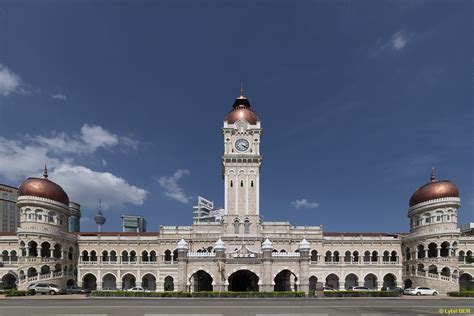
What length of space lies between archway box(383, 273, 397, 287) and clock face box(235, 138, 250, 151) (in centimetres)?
3509

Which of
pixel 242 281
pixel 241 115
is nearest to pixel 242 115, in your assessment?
pixel 241 115

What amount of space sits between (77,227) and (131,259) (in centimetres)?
6387

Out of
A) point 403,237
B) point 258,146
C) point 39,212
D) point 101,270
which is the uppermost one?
point 258,146

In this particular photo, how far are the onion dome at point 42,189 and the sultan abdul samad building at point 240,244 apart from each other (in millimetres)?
170

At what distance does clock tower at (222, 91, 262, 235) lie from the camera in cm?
6969

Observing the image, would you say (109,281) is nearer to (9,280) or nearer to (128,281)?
(128,281)

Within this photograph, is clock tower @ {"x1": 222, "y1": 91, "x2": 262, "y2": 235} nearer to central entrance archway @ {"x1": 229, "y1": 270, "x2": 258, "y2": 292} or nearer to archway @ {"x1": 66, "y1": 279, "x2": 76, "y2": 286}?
central entrance archway @ {"x1": 229, "y1": 270, "x2": 258, "y2": 292}

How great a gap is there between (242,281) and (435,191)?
126ft

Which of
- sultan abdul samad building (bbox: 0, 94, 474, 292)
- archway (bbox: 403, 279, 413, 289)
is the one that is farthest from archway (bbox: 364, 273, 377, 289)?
archway (bbox: 403, 279, 413, 289)

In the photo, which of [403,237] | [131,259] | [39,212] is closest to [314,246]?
[403,237]

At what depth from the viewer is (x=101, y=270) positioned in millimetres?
69062

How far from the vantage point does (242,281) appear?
54.8 meters

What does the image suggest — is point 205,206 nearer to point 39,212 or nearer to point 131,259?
point 131,259

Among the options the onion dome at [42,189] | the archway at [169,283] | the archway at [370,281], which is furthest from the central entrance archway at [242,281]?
the onion dome at [42,189]
